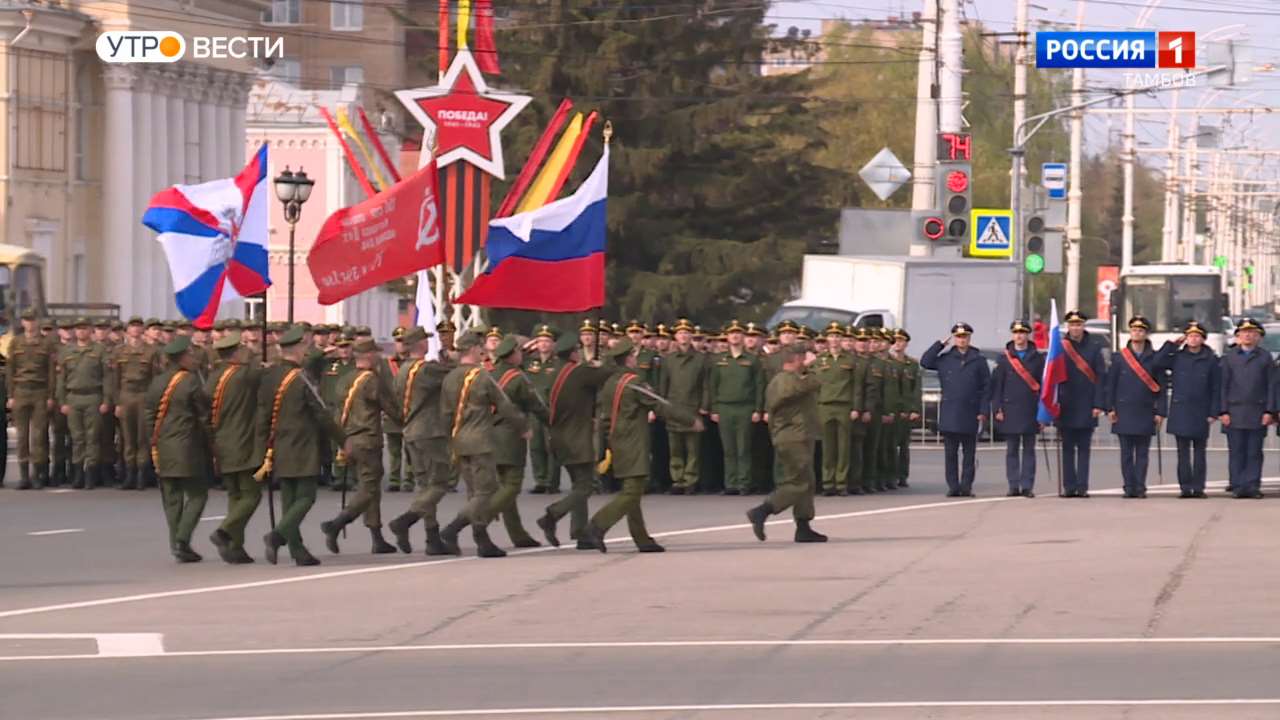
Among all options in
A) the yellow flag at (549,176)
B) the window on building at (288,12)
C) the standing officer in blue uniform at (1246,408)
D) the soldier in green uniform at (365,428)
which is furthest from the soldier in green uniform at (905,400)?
the window on building at (288,12)

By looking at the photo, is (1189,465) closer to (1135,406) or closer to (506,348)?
(1135,406)

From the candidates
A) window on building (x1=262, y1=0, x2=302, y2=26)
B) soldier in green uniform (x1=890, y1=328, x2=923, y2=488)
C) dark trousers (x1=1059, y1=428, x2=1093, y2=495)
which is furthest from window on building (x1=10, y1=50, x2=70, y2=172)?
window on building (x1=262, y1=0, x2=302, y2=26)

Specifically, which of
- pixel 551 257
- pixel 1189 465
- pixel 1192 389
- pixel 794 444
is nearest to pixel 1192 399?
pixel 1192 389

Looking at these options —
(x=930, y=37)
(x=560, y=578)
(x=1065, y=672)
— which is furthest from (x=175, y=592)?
(x=930, y=37)

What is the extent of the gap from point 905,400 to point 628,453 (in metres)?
8.58

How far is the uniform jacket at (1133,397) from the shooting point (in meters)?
26.5

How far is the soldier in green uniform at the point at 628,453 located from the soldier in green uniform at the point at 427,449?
1297 mm

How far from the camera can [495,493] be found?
66.9 ft

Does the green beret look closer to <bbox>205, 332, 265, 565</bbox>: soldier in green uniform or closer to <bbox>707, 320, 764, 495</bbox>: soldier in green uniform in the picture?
<bbox>205, 332, 265, 565</bbox>: soldier in green uniform

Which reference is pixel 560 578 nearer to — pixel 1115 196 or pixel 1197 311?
pixel 1197 311

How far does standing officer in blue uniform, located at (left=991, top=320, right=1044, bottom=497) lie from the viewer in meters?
26.6

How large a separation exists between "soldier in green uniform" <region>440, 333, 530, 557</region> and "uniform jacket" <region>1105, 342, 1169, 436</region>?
28.6 feet

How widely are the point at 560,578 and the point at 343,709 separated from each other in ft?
21.2

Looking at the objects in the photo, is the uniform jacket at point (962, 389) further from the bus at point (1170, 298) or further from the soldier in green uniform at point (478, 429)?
the bus at point (1170, 298)
